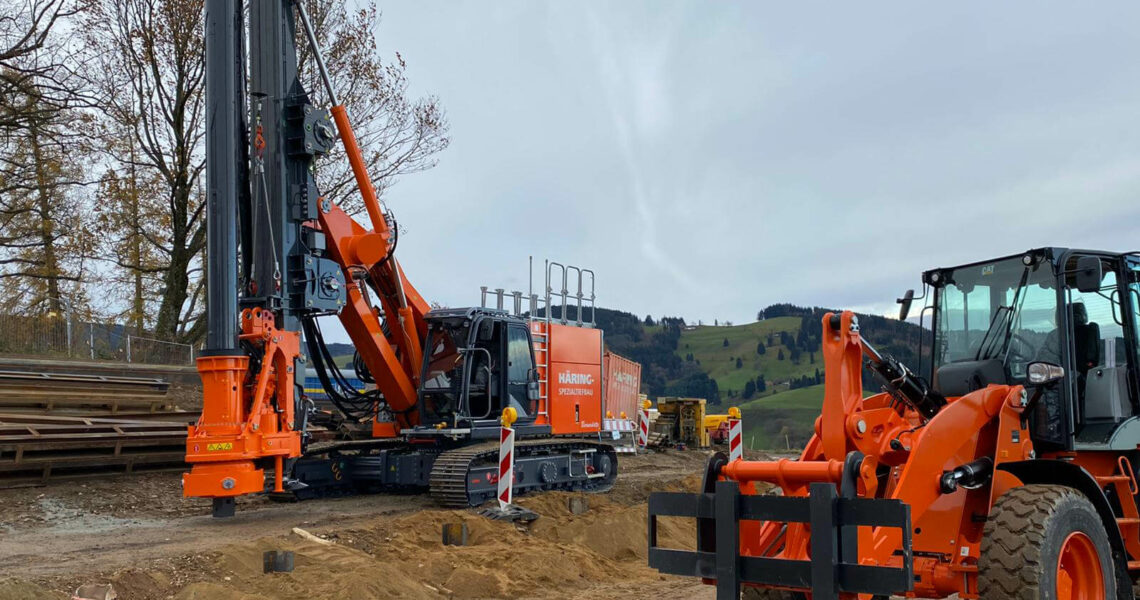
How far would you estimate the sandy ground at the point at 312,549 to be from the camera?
7.43 metres

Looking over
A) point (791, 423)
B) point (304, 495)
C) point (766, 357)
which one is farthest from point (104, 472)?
point (766, 357)

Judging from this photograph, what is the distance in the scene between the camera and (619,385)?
1630cm

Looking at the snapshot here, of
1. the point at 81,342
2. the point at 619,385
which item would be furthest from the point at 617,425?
the point at 81,342

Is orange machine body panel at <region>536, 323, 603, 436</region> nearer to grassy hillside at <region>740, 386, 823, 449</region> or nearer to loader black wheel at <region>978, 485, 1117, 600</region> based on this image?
loader black wheel at <region>978, 485, 1117, 600</region>

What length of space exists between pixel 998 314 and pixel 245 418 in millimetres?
7624

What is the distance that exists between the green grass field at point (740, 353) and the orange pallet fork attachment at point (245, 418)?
140ft

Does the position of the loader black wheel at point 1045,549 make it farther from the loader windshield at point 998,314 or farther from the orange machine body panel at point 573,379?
the orange machine body panel at point 573,379

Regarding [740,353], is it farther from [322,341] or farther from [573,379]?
[322,341]

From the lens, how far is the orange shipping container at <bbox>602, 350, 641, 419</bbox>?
15797 millimetres

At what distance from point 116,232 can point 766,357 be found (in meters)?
44.0

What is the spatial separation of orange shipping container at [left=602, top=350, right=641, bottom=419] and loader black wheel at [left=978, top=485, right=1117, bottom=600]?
9825 mm

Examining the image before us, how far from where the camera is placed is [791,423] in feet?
112

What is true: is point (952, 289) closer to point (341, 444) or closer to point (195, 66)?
point (341, 444)

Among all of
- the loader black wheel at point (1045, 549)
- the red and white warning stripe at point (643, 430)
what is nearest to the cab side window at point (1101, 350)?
the loader black wheel at point (1045, 549)
